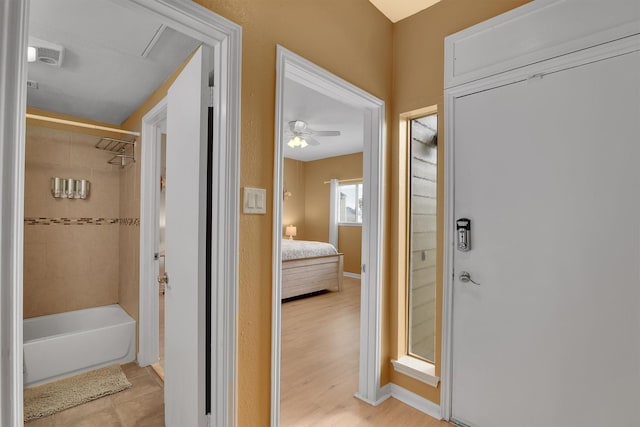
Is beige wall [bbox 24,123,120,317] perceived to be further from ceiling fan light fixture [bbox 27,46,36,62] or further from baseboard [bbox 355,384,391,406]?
baseboard [bbox 355,384,391,406]

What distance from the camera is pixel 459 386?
1884 millimetres

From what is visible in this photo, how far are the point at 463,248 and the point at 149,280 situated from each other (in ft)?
8.22

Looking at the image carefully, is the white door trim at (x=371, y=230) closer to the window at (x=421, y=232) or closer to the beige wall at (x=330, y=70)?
the beige wall at (x=330, y=70)

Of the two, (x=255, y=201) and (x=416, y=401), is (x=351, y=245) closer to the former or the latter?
(x=416, y=401)

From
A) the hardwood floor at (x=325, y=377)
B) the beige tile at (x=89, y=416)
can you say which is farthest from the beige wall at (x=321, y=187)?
the beige tile at (x=89, y=416)

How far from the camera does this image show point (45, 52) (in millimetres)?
2102

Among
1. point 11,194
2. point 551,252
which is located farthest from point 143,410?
point 551,252

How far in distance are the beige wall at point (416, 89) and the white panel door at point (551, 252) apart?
16cm

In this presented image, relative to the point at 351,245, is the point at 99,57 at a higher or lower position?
higher

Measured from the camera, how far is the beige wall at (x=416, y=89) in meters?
1.94

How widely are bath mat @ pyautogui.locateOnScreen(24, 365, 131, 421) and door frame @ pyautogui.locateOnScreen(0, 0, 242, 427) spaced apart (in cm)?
156

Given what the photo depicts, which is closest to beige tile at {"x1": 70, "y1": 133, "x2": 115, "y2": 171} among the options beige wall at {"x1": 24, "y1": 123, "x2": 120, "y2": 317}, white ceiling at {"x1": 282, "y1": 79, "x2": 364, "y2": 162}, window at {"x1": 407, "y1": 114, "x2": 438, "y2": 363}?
beige wall at {"x1": 24, "y1": 123, "x2": 120, "y2": 317}

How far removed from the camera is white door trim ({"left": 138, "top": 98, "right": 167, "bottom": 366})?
2.71m

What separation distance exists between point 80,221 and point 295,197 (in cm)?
487
